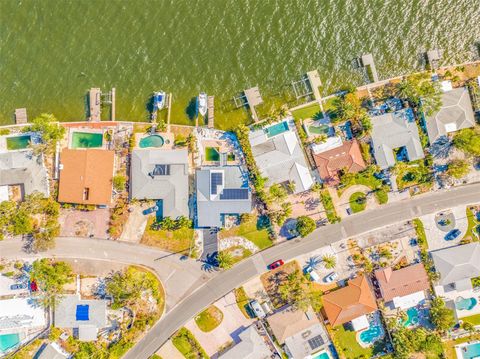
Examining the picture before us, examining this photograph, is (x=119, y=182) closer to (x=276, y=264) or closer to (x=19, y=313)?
(x=19, y=313)

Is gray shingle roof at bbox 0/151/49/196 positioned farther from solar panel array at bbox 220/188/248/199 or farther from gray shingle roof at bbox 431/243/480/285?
gray shingle roof at bbox 431/243/480/285

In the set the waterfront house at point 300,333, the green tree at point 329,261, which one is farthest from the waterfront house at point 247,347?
the green tree at point 329,261

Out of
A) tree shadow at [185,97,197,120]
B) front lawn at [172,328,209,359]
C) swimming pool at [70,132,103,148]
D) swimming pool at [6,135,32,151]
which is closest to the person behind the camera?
front lawn at [172,328,209,359]

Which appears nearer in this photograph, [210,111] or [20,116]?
[20,116]

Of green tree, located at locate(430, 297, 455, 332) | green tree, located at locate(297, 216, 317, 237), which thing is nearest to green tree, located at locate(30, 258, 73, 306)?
green tree, located at locate(297, 216, 317, 237)

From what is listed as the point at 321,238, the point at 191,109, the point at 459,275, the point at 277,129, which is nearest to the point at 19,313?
the point at 191,109

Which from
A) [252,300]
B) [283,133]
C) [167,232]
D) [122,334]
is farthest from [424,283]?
[122,334]

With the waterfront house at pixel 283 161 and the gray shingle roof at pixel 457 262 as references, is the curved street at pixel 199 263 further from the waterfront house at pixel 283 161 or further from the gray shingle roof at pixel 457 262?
the waterfront house at pixel 283 161
